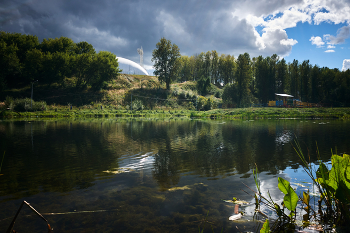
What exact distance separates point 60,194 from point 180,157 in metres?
5.04

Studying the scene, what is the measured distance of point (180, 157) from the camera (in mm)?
8867

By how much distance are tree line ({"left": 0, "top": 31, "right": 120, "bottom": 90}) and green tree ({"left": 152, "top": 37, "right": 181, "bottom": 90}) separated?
15.3 metres

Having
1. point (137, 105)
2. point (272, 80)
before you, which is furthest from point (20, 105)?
point (272, 80)

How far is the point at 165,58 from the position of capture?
72.4m

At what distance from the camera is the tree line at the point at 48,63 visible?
59.1 metres

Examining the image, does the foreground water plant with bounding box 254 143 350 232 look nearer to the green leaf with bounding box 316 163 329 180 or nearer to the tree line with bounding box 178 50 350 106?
the green leaf with bounding box 316 163 329 180

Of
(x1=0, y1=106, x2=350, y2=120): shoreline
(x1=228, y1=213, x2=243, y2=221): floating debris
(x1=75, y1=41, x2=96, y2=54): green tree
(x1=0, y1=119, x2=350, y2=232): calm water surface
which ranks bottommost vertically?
(x1=0, y1=119, x2=350, y2=232): calm water surface

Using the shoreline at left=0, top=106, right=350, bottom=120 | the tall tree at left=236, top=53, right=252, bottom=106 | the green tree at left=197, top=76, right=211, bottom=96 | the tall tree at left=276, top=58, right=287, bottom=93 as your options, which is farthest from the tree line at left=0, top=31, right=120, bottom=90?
the tall tree at left=276, top=58, right=287, bottom=93

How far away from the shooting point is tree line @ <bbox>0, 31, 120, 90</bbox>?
194 feet

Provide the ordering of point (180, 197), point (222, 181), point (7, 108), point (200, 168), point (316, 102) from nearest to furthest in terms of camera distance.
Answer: point (180, 197) → point (222, 181) → point (200, 168) → point (7, 108) → point (316, 102)

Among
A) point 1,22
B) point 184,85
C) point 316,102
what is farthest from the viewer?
point 184,85

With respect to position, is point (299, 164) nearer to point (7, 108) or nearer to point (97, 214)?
point (97, 214)

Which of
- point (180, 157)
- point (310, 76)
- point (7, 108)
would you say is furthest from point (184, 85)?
point (180, 157)

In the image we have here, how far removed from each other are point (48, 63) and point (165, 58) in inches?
1482
